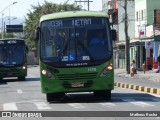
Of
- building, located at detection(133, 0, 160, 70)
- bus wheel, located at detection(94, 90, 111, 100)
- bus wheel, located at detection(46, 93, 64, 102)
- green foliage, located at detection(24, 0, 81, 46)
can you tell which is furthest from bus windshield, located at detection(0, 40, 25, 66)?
green foliage, located at detection(24, 0, 81, 46)

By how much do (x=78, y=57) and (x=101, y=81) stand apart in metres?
1.16

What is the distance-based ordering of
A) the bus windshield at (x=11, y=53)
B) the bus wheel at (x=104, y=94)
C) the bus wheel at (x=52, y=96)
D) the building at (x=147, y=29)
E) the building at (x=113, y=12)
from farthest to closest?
1. the building at (x=113, y=12)
2. the building at (x=147, y=29)
3. the bus windshield at (x=11, y=53)
4. the bus wheel at (x=52, y=96)
5. the bus wheel at (x=104, y=94)

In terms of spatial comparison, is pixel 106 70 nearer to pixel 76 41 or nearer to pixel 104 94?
pixel 104 94

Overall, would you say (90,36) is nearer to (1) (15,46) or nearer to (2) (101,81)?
(2) (101,81)

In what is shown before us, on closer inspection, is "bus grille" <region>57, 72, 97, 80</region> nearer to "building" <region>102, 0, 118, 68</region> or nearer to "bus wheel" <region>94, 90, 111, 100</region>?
"bus wheel" <region>94, 90, 111, 100</region>

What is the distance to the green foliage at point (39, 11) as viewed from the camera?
379 feet

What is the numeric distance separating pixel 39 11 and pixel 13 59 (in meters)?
74.7

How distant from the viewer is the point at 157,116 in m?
15.2

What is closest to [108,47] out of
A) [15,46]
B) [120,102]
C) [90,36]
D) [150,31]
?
[90,36]

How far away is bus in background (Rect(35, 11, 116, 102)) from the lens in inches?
812

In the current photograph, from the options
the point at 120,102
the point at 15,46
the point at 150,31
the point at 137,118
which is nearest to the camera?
the point at 137,118

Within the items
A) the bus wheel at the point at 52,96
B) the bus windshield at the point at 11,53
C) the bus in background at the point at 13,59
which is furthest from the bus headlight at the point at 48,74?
the bus in background at the point at 13,59

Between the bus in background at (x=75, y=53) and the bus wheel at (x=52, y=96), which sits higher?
the bus in background at (x=75, y=53)

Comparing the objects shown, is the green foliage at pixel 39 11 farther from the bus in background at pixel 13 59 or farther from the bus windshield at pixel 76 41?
the bus windshield at pixel 76 41
